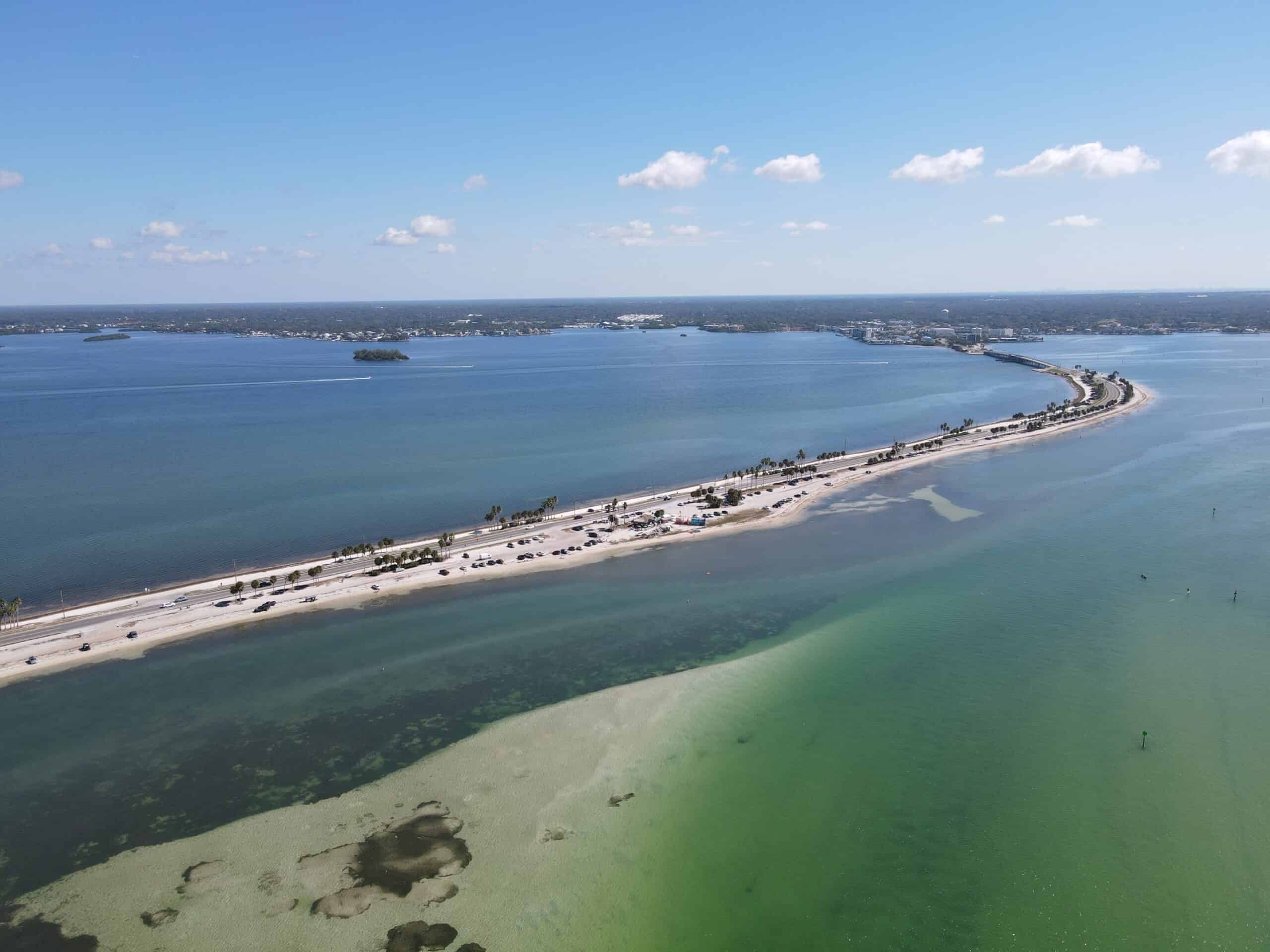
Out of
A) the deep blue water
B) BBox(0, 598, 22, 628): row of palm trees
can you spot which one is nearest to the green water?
the deep blue water

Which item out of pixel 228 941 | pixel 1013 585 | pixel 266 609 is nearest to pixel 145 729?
pixel 266 609

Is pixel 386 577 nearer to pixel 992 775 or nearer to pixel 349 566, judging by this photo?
pixel 349 566

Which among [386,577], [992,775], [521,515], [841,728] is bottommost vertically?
[992,775]

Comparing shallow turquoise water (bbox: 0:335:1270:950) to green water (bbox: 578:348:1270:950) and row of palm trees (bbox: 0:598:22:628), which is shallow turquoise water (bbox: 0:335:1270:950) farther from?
row of palm trees (bbox: 0:598:22:628)

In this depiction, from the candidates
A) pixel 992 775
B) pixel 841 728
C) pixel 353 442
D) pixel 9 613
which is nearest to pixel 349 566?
pixel 9 613

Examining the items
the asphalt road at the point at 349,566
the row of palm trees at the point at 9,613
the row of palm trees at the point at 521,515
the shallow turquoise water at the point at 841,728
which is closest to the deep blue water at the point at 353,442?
the row of palm trees at the point at 521,515
